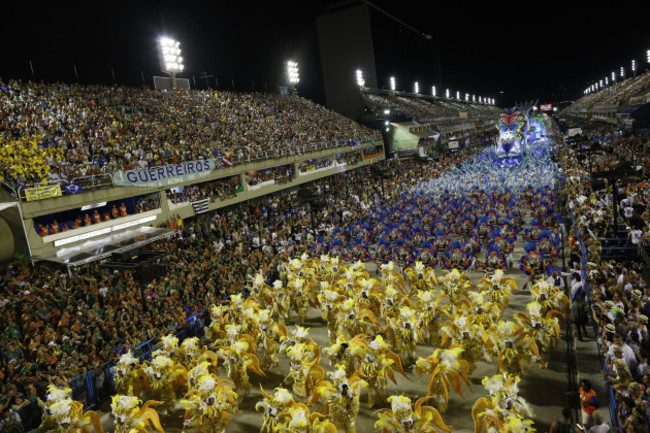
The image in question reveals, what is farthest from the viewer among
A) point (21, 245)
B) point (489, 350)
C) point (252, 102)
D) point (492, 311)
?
point (252, 102)

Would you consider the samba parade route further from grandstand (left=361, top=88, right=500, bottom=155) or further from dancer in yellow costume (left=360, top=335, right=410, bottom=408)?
grandstand (left=361, top=88, right=500, bottom=155)

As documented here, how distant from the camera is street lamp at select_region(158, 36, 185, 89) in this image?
36344 millimetres

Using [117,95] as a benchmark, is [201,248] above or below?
below

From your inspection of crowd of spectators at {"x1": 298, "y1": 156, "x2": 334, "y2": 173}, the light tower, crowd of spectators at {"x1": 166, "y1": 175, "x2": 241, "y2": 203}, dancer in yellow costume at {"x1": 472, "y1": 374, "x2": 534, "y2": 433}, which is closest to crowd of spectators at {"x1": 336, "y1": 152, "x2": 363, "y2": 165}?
crowd of spectators at {"x1": 298, "y1": 156, "x2": 334, "y2": 173}

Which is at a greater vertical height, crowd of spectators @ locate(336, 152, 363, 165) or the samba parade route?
crowd of spectators @ locate(336, 152, 363, 165)

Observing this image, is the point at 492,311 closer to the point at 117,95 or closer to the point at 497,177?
the point at 497,177

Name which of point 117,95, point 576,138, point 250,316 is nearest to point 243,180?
point 117,95

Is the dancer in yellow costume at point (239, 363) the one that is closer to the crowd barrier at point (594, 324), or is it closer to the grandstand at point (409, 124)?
the crowd barrier at point (594, 324)

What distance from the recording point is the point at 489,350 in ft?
34.0

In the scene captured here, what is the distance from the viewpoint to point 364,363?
30.9 ft

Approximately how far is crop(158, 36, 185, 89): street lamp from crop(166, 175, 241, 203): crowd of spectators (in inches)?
636

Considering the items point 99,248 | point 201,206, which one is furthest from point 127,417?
point 201,206

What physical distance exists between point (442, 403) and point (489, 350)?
7.47ft

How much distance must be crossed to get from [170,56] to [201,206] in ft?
67.3
